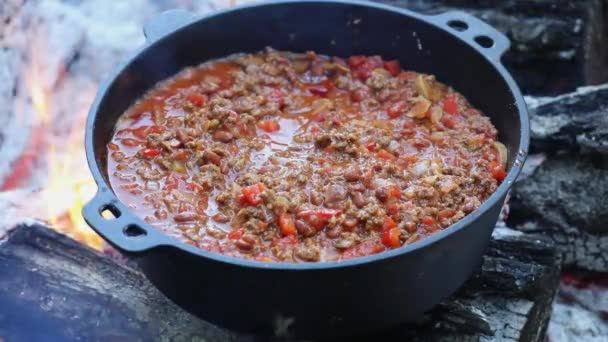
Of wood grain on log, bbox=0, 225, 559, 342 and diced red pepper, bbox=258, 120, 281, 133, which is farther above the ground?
diced red pepper, bbox=258, 120, 281, 133

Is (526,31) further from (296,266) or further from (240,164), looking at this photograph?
(296,266)

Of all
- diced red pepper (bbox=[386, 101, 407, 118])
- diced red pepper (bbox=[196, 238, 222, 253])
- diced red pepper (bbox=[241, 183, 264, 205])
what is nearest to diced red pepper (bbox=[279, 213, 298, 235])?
diced red pepper (bbox=[241, 183, 264, 205])

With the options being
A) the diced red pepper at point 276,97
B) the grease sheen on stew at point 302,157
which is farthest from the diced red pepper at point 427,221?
the diced red pepper at point 276,97

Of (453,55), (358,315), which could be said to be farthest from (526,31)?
(358,315)

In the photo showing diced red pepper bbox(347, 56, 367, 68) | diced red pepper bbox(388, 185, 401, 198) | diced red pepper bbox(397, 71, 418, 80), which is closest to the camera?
diced red pepper bbox(388, 185, 401, 198)

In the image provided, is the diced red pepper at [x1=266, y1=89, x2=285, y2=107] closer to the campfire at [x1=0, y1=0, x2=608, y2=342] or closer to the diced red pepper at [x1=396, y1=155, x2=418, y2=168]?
the diced red pepper at [x1=396, y1=155, x2=418, y2=168]

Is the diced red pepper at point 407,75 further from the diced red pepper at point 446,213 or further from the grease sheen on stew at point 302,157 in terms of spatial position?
the diced red pepper at point 446,213
